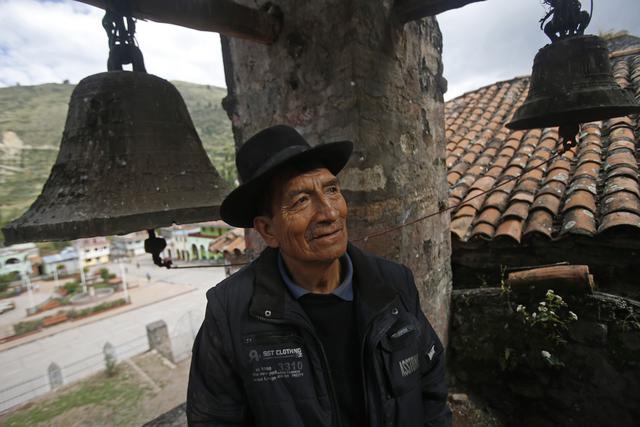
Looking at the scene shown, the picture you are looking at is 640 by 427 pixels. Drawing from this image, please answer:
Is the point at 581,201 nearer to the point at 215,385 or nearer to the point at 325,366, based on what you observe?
the point at 325,366

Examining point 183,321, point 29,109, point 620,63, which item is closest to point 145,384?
point 183,321

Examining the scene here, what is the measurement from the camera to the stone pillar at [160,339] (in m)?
12.1

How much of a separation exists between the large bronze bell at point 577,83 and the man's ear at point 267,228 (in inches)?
61.8

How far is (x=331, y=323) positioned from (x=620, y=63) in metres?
7.28

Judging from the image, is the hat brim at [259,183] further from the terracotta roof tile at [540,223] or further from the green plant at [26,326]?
the green plant at [26,326]

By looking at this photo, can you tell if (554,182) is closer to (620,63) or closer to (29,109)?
(620,63)

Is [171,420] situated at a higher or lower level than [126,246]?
lower

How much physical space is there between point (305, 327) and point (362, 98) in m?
1.20

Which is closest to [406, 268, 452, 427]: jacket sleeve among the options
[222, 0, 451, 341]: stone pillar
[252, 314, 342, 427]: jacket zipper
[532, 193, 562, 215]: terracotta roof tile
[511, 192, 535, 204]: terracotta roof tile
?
[252, 314, 342, 427]: jacket zipper

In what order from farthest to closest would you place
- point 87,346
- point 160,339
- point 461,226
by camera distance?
point 87,346, point 160,339, point 461,226

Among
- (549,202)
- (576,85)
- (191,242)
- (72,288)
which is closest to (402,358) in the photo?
(576,85)

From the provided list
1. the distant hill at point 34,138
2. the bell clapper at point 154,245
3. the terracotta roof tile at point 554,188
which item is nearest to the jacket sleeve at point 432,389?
the bell clapper at point 154,245

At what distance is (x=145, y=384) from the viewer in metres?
11.0

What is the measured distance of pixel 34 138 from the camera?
63562 millimetres
